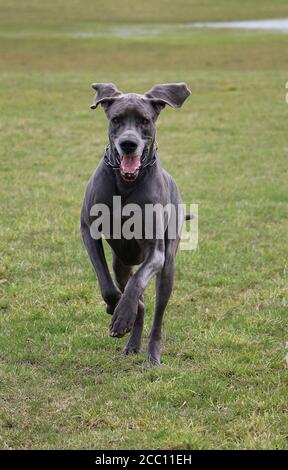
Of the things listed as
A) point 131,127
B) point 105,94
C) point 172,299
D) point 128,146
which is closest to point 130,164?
point 128,146

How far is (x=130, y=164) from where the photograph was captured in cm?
635

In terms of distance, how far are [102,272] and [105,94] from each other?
1.49 meters

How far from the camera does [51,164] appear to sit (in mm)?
16594

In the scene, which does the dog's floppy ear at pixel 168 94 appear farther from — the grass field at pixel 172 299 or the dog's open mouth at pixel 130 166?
the grass field at pixel 172 299

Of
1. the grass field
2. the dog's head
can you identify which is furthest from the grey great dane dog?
the grass field

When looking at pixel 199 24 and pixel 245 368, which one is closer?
pixel 245 368

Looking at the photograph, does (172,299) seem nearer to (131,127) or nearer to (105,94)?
(105,94)

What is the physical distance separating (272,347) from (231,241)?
13.1 ft

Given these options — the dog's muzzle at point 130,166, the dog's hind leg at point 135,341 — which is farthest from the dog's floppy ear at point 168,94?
the dog's hind leg at point 135,341

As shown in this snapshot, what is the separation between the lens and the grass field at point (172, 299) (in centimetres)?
584

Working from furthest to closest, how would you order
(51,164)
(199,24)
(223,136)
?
(199,24) → (223,136) → (51,164)

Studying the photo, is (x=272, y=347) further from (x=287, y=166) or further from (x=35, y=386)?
(x=287, y=166)

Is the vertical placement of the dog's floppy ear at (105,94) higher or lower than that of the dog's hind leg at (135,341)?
higher

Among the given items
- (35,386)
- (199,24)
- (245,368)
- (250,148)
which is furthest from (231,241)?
(199,24)
